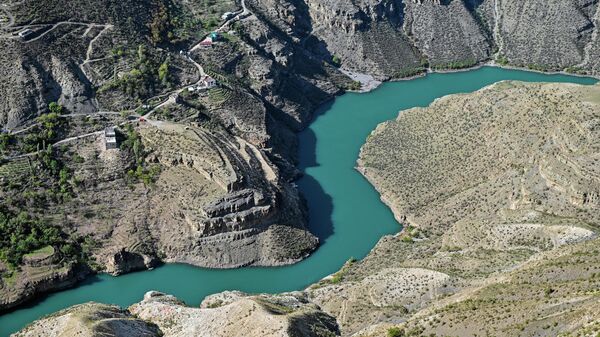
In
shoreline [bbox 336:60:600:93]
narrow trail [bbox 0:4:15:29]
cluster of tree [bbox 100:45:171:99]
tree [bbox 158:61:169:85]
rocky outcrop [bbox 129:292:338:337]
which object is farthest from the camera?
shoreline [bbox 336:60:600:93]

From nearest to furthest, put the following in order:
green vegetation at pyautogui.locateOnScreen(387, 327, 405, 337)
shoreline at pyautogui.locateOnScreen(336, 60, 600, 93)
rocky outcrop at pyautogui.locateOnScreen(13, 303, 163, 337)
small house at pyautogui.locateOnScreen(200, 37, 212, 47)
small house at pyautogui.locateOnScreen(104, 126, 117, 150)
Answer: green vegetation at pyautogui.locateOnScreen(387, 327, 405, 337)
rocky outcrop at pyautogui.locateOnScreen(13, 303, 163, 337)
small house at pyautogui.locateOnScreen(104, 126, 117, 150)
small house at pyautogui.locateOnScreen(200, 37, 212, 47)
shoreline at pyautogui.locateOnScreen(336, 60, 600, 93)

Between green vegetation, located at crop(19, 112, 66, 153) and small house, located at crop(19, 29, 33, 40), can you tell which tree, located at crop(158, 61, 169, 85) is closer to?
green vegetation, located at crop(19, 112, 66, 153)

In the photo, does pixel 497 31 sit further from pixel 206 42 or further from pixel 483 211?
pixel 483 211

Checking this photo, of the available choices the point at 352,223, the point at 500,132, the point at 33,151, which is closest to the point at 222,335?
the point at 352,223

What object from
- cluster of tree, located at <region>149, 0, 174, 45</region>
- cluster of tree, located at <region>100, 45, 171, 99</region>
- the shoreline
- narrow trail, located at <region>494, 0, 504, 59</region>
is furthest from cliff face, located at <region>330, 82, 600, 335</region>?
narrow trail, located at <region>494, 0, 504, 59</region>

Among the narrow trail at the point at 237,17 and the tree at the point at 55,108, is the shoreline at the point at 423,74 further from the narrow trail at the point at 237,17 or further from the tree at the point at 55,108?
the tree at the point at 55,108

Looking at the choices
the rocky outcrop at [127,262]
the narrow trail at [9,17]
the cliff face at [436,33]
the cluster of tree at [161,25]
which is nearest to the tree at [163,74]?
the cluster of tree at [161,25]
